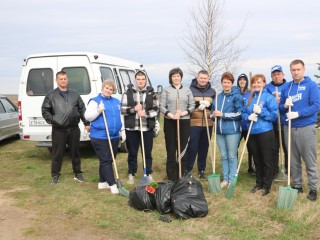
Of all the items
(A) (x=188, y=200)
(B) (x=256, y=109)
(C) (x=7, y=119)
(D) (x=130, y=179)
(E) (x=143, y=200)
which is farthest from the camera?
(C) (x=7, y=119)

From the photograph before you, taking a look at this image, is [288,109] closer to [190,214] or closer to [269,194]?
[269,194]

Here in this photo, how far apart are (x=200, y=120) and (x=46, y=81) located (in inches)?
138

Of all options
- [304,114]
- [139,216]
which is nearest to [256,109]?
[304,114]

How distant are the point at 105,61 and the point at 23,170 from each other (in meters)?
2.89

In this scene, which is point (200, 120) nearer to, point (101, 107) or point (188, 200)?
point (101, 107)

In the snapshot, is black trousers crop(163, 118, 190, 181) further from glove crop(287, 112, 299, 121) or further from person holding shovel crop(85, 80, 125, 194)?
glove crop(287, 112, 299, 121)

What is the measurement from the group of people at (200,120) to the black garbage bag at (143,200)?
76 cm

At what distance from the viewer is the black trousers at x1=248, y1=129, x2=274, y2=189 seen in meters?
4.83

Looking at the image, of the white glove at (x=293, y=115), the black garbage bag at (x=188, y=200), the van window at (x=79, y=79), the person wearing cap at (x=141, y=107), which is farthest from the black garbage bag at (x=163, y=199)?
the van window at (x=79, y=79)

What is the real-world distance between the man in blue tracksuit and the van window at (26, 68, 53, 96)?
4.79m

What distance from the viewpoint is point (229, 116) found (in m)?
5.09

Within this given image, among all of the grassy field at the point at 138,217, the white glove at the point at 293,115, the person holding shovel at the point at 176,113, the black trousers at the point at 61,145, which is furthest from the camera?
the black trousers at the point at 61,145

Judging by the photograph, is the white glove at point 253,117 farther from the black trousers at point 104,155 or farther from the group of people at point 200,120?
the black trousers at point 104,155

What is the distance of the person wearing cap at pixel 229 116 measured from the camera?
16.7 ft
